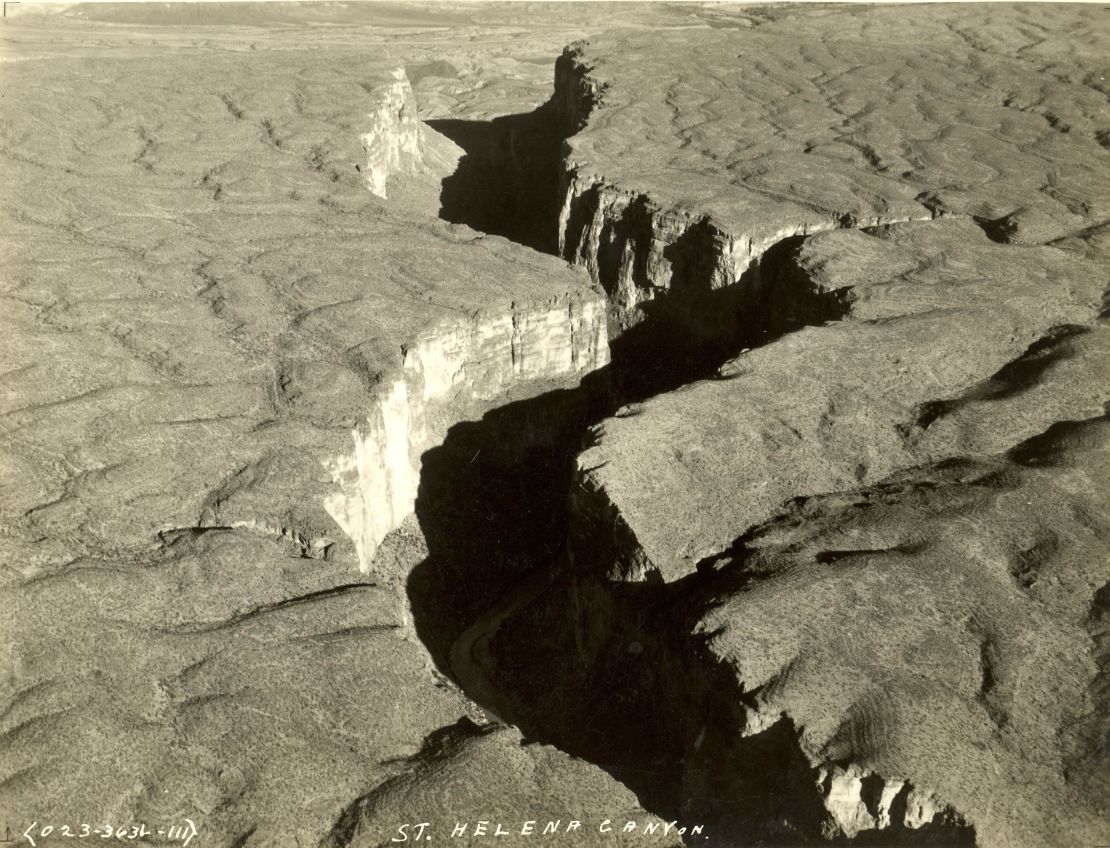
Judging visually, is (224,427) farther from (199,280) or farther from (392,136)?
(392,136)

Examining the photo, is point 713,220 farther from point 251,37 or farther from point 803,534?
point 251,37

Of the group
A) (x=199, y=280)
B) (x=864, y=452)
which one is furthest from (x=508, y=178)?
(x=864, y=452)

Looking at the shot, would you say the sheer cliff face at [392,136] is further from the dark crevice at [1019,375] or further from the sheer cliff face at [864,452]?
the dark crevice at [1019,375]

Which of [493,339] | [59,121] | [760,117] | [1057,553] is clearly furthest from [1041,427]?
[59,121]

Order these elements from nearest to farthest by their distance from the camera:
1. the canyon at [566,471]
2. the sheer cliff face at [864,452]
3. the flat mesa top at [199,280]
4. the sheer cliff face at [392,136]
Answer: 1. the canyon at [566,471]
2. the sheer cliff face at [864,452]
3. the flat mesa top at [199,280]
4. the sheer cliff face at [392,136]

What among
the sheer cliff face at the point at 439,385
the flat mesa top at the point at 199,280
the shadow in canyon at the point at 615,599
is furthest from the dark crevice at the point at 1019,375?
the flat mesa top at the point at 199,280

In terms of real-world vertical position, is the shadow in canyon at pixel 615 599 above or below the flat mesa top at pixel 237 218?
below

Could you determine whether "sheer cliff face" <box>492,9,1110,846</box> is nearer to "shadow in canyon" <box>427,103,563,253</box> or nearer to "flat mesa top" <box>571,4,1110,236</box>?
"flat mesa top" <box>571,4,1110,236</box>
